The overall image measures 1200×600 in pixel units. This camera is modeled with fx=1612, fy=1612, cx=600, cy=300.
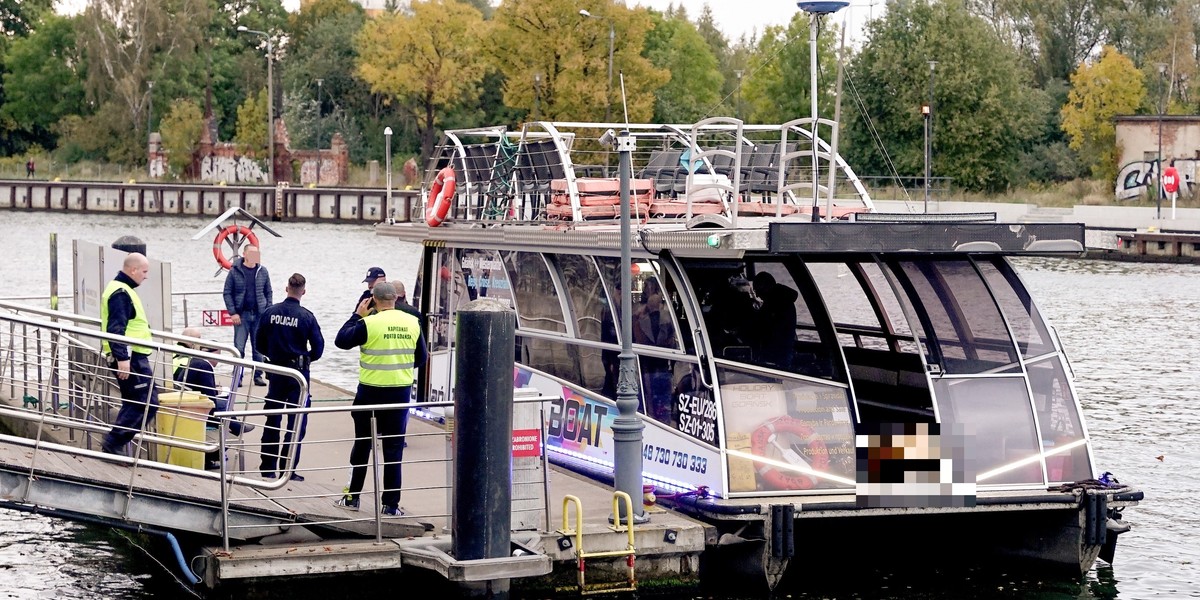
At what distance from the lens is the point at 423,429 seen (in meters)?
17.2

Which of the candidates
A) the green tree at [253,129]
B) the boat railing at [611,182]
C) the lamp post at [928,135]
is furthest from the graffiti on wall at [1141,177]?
the boat railing at [611,182]

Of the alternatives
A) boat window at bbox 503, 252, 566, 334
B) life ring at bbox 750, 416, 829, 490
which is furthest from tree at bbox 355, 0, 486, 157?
life ring at bbox 750, 416, 829, 490

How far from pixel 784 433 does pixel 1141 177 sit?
2602 inches

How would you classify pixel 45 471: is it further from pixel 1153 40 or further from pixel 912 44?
pixel 1153 40

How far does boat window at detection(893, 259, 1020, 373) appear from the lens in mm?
13258

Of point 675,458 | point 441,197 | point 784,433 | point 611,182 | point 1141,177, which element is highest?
point 1141,177

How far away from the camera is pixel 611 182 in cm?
1542

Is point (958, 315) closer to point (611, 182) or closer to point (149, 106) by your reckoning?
point (611, 182)

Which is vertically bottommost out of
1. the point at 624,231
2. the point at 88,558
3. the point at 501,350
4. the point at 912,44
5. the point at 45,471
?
the point at 88,558

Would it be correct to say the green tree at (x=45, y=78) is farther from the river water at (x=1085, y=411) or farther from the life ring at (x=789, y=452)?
the life ring at (x=789, y=452)

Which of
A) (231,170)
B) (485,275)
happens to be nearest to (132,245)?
(485,275)

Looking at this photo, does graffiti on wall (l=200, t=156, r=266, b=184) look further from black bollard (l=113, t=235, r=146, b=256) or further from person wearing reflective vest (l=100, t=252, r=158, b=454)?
person wearing reflective vest (l=100, t=252, r=158, b=454)

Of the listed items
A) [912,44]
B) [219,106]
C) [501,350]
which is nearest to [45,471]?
[501,350]

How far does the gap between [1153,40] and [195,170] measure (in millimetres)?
60043
